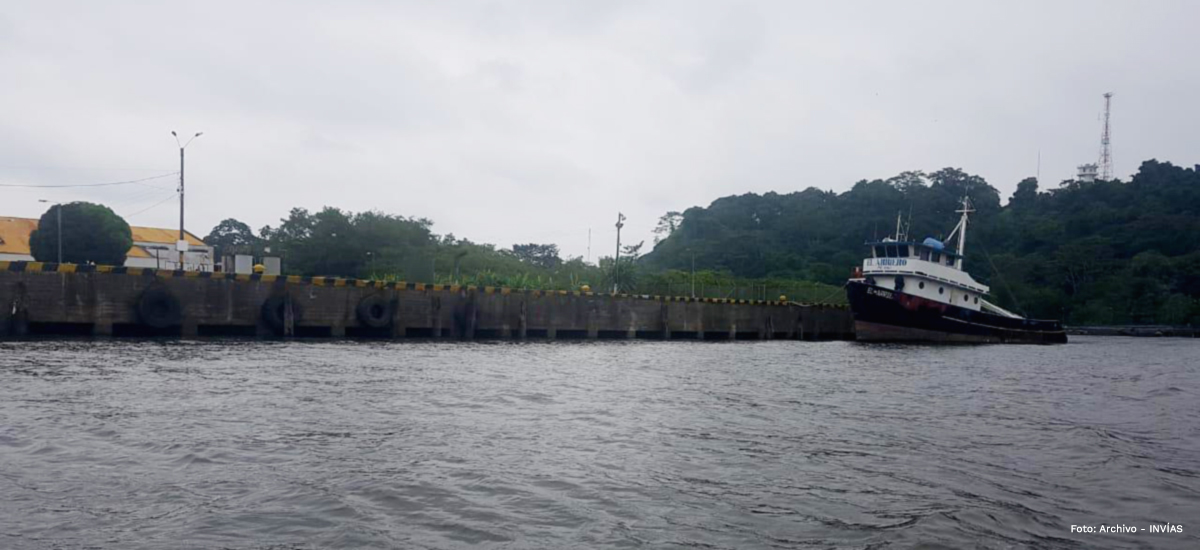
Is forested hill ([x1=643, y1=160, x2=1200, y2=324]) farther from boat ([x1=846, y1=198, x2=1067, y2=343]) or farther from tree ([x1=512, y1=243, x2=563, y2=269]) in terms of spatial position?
boat ([x1=846, y1=198, x2=1067, y2=343])

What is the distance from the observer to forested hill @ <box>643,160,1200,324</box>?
7269 centimetres

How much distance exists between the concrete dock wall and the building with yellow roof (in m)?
26.5

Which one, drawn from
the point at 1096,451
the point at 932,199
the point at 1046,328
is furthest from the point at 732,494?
the point at 932,199

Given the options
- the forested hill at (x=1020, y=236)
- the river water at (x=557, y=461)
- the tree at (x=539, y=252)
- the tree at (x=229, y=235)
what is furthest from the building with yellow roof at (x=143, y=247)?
the forested hill at (x=1020, y=236)

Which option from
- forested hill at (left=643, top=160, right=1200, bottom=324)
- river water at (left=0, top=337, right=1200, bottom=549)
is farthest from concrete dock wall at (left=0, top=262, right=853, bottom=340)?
forested hill at (left=643, top=160, right=1200, bottom=324)

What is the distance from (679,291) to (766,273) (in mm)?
39255

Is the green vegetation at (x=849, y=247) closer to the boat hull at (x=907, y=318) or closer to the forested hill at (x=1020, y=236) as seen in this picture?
the forested hill at (x=1020, y=236)

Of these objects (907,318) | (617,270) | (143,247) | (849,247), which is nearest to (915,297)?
(907,318)

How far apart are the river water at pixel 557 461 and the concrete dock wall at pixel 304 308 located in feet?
23.2

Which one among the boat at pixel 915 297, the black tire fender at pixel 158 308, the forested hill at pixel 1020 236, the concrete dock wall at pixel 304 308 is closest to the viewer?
the concrete dock wall at pixel 304 308

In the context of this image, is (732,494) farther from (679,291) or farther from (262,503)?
(679,291)

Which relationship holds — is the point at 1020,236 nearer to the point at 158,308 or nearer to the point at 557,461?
the point at 158,308

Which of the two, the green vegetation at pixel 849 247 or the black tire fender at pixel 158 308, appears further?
the green vegetation at pixel 849 247

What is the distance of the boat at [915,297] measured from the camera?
4022cm
